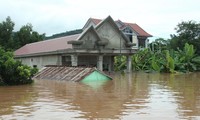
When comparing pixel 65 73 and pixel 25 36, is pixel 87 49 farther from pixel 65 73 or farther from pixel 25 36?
pixel 25 36

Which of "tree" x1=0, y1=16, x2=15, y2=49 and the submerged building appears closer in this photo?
the submerged building

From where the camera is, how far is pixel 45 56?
115 ft

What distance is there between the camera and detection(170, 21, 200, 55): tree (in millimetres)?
46656

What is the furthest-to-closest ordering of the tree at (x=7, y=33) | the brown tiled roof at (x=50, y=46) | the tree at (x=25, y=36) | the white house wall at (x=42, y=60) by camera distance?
Answer: the tree at (x=25, y=36)
the tree at (x=7, y=33)
the brown tiled roof at (x=50, y=46)
the white house wall at (x=42, y=60)

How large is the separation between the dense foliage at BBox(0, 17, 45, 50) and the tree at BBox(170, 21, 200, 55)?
2015 cm

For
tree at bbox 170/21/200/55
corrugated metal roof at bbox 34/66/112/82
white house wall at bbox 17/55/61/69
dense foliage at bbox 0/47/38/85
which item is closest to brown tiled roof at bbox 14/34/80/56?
white house wall at bbox 17/55/61/69

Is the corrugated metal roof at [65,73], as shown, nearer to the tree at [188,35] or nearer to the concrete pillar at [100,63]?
the concrete pillar at [100,63]

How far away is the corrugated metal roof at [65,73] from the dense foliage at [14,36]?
1754 cm

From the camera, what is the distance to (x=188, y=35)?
47312 mm

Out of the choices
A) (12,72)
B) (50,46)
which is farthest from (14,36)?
(12,72)

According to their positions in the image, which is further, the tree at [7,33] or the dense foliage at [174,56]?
the tree at [7,33]

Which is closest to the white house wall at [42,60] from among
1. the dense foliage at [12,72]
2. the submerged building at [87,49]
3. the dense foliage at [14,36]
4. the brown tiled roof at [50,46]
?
the submerged building at [87,49]

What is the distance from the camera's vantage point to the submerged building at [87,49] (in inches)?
1270

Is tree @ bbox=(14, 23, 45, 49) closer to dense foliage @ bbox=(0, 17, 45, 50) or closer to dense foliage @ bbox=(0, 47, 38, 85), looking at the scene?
dense foliage @ bbox=(0, 17, 45, 50)
